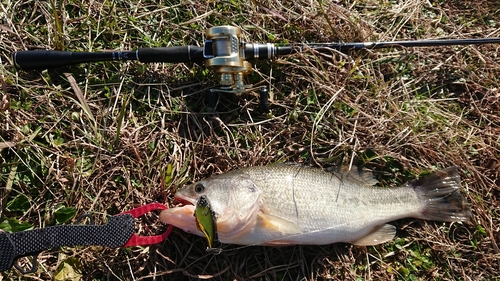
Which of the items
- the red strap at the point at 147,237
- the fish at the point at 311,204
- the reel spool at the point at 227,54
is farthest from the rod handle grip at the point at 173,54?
the red strap at the point at 147,237

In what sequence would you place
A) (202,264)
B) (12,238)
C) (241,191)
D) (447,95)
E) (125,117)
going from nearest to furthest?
1. (12,238)
2. (241,191)
3. (202,264)
4. (125,117)
5. (447,95)

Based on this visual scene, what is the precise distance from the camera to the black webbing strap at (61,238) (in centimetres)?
236

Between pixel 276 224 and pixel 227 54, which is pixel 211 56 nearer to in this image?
pixel 227 54

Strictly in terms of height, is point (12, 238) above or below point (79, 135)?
below

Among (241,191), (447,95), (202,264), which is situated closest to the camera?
(241,191)

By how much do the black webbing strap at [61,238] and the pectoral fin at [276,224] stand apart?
33.7 inches

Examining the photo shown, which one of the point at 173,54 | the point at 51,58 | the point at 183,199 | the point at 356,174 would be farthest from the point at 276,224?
the point at 51,58

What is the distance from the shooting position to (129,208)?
117 inches

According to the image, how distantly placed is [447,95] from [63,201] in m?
3.34

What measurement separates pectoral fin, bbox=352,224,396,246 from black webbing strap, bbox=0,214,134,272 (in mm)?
1668

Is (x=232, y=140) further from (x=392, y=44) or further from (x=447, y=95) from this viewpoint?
(x=447, y=95)

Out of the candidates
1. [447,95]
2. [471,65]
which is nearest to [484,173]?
[447,95]

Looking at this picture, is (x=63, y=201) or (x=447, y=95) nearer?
(x=63, y=201)

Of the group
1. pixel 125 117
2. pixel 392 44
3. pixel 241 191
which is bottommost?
pixel 241 191
